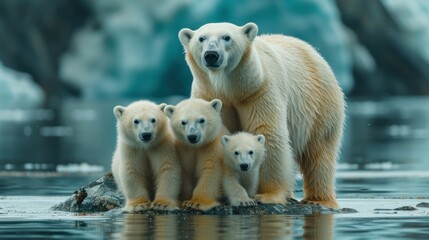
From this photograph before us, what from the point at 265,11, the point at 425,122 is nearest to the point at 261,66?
the point at 425,122

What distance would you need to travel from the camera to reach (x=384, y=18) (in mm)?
58312

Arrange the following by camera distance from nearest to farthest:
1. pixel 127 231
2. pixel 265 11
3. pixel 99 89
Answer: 1. pixel 127 231
2. pixel 265 11
3. pixel 99 89

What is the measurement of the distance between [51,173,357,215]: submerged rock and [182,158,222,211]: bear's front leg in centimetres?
5

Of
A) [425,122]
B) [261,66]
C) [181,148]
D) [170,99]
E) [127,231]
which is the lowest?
[127,231]

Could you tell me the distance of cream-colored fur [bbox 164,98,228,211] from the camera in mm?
9875

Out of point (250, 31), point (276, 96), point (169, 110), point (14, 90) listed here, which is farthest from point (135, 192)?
point (14, 90)

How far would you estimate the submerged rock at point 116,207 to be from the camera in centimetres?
995

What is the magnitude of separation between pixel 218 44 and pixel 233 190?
125cm

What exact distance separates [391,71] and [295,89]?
48.9 m

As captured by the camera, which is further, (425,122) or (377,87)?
(377,87)


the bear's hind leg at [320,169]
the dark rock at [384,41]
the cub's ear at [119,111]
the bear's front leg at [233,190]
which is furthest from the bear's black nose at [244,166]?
the dark rock at [384,41]

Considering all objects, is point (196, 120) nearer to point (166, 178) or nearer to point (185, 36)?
point (166, 178)

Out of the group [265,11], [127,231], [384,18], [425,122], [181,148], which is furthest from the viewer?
[384,18]

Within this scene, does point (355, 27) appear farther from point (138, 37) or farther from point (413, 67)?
point (138, 37)
